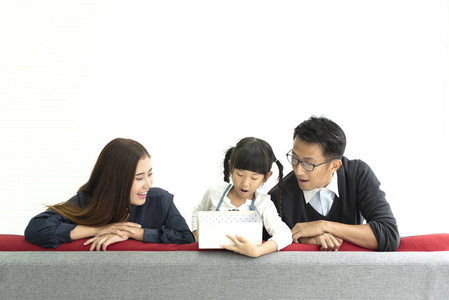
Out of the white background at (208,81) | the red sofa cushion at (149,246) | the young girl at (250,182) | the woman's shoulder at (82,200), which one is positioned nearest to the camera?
the red sofa cushion at (149,246)

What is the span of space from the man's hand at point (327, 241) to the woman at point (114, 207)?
56cm

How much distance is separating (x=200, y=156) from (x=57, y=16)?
187 centimetres

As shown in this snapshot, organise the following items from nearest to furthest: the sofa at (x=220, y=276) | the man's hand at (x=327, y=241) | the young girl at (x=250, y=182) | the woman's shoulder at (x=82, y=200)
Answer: the sofa at (x=220, y=276)
the man's hand at (x=327, y=241)
the woman's shoulder at (x=82, y=200)
the young girl at (x=250, y=182)

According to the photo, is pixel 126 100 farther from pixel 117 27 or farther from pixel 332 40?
pixel 332 40

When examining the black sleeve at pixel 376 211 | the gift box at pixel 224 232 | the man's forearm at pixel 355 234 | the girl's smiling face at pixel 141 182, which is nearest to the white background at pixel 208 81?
the black sleeve at pixel 376 211

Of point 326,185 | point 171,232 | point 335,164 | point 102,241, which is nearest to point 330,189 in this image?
point 326,185

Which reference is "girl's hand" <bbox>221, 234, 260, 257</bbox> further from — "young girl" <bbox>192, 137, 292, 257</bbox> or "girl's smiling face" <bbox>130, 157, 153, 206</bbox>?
"girl's smiling face" <bbox>130, 157, 153, 206</bbox>

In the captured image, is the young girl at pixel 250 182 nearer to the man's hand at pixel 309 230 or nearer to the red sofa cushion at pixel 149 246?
the man's hand at pixel 309 230

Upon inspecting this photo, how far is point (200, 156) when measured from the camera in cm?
472

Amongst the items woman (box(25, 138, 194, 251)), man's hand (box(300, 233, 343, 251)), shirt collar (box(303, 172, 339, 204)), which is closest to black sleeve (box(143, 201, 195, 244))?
woman (box(25, 138, 194, 251))

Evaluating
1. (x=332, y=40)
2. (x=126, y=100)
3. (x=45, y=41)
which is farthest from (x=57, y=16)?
(x=332, y=40)

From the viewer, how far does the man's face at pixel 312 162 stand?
2537mm

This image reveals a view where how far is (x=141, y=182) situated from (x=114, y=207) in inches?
6.3

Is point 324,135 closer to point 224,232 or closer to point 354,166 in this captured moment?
point 354,166
